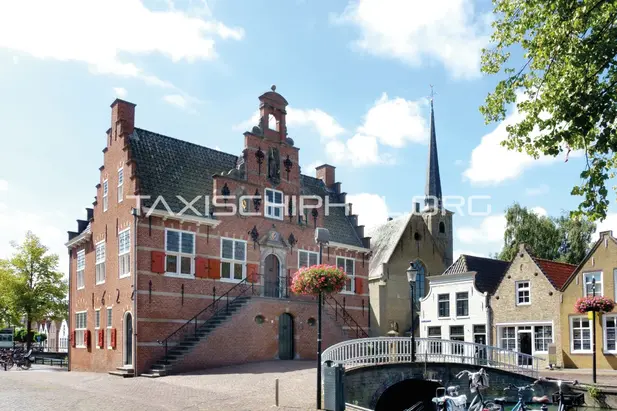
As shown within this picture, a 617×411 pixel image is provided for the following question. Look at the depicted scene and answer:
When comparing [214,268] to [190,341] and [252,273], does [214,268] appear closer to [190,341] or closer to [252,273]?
[252,273]

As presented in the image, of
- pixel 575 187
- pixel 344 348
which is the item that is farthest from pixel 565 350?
pixel 575 187

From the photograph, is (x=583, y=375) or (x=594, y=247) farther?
(x=594, y=247)

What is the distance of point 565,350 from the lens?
90.3ft

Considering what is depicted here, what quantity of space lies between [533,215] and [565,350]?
799 inches

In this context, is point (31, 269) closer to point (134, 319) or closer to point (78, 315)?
point (78, 315)

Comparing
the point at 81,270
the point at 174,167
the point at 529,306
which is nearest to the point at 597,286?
the point at 529,306

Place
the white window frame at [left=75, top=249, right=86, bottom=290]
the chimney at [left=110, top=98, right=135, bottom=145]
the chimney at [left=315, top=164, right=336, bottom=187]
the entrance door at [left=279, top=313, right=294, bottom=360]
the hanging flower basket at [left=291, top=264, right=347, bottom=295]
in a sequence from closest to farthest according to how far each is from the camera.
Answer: the hanging flower basket at [left=291, top=264, right=347, bottom=295]
the chimney at [left=110, top=98, right=135, bottom=145]
the entrance door at [left=279, top=313, right=294, bottom=360]
the white window frame at [left=75, top=249, right=86, bottom=290]
the chimney at [left=315, top=164, right=336, bottom=187]

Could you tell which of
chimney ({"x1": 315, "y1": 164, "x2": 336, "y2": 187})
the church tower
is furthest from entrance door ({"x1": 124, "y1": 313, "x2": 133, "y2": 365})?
the church tower

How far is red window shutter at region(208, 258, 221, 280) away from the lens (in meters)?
27.0

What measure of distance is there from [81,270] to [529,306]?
21946 mm

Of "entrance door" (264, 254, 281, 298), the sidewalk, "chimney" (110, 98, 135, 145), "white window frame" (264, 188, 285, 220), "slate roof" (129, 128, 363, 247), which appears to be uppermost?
"chimney" (110, 98, 135, 145)

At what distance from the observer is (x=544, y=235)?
1786 inches

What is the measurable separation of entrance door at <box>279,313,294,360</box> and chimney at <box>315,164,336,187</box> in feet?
35.1

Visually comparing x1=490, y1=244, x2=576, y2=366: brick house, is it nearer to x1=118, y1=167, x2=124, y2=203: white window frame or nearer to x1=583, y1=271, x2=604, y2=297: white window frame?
x1=583, y1=271, x2=604, y2=297: white window frame
